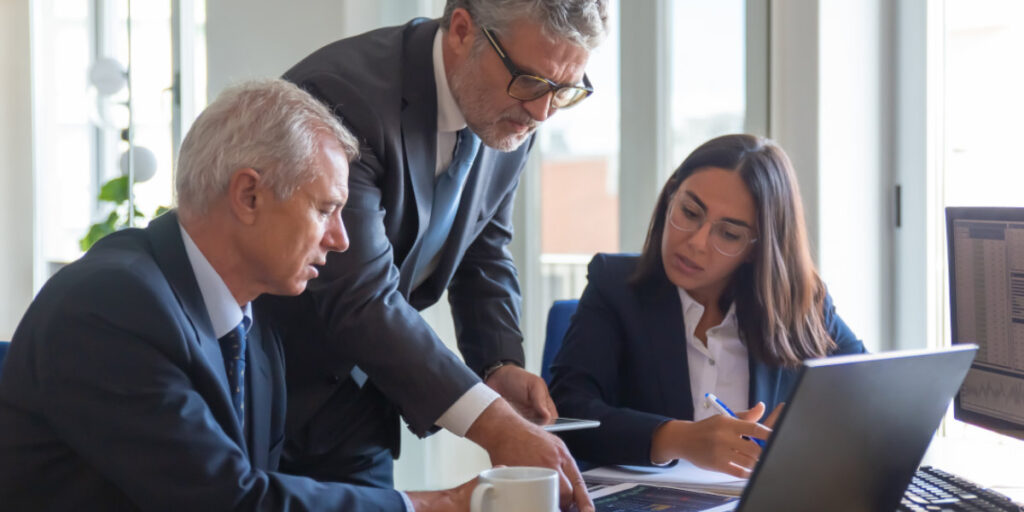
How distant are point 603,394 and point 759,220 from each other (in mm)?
472

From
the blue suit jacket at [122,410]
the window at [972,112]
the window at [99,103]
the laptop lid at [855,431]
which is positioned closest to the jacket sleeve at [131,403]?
the blue suit jacket at [122,410]

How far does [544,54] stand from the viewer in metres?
1.62

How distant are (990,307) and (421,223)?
91cm

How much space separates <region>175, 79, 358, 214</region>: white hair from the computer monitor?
3.18ft

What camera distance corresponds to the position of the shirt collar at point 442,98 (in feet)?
A: 5.73

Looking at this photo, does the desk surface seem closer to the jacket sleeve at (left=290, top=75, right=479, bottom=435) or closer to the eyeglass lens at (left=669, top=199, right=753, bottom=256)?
the eyeglass lens at (left=669, top=199, right=753, bottom=256)

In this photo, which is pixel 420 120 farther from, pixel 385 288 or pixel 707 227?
pixel 707 227

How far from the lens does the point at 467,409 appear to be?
4.71ft

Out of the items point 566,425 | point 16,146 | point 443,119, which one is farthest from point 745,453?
point 16,146

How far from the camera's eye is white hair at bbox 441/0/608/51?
62.8 inches

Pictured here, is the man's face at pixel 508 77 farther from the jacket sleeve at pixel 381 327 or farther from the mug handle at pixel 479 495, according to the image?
the mug handle at pixel 479 495

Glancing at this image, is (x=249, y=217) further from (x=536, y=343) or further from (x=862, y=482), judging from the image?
(x=536, y=343)

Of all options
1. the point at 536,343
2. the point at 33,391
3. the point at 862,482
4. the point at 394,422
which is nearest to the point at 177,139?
the point at 536,343

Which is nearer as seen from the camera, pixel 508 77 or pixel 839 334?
pixel 508 77
